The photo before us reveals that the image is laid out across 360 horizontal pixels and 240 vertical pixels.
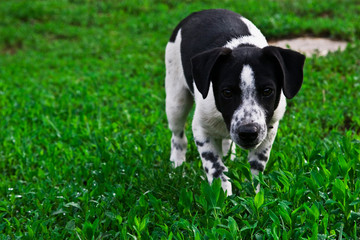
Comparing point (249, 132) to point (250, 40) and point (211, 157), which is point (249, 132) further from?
point (250, 40)

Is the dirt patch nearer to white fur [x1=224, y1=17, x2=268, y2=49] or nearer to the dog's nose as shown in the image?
white fur [x1=224, y1=17, x2=268, y2=49]

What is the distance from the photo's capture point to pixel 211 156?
13.4ft

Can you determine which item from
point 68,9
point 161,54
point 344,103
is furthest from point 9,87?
point 344,103

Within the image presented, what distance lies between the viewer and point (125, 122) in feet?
21.7

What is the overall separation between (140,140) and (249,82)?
2204 mm

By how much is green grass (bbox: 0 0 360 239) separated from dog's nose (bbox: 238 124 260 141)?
0.38m

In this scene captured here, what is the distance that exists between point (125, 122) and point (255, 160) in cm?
285

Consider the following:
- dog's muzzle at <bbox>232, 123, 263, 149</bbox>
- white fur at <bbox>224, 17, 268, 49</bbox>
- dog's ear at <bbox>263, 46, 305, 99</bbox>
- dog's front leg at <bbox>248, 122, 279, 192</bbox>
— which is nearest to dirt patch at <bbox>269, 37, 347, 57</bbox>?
white fur at <bbox>224, 17, 268, 49</bbox>

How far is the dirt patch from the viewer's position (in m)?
7.90

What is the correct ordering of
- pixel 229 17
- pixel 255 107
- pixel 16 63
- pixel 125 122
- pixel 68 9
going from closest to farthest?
pixel 255 107
pixel 229 17
pixel 125 122
pixel 16 63
pixel 68 9

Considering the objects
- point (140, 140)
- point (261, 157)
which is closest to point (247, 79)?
point (261, 157)

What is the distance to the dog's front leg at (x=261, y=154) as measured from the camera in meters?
4.06

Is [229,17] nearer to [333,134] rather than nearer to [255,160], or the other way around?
[255,160]

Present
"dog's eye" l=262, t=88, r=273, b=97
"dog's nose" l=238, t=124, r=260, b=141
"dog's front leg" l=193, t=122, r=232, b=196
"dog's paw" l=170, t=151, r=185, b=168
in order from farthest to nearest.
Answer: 1. "dog's paw" l=170, t=151, r=185, b=168
2. "dog's front leg" l=193, t=122, r=232, b=196
3. "dog's eye" l=262, t=88, r=273, b=97
4. "dog's nose" l=238, t=124, r=260, b=141
